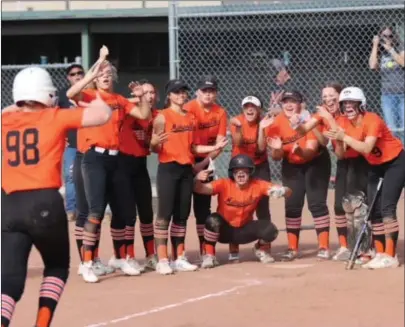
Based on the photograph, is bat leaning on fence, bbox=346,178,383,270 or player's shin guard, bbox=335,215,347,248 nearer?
bat leaning on fence, bbox=346,178,383,270

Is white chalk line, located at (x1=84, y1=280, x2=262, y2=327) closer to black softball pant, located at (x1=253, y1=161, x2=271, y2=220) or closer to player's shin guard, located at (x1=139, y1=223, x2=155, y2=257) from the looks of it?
player's shin guard, located at (x1=139, y1=223, x2=155, y2=257)

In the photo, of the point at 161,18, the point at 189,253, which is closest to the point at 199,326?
the point at 189,253

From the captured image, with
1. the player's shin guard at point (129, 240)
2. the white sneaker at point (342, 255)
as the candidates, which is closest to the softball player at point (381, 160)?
the white sneaker at point (342, 255)

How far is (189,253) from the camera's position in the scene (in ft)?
32.6

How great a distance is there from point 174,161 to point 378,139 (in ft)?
6.06

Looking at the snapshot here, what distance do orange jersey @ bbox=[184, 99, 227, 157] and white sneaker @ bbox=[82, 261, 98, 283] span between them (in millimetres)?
1531

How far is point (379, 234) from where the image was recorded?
898cm

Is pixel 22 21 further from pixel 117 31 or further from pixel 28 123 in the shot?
pixel 28 123

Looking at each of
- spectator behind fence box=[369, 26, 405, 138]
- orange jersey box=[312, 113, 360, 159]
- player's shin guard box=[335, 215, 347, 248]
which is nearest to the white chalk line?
player's shin guard box=[335, 215, 347, 248]

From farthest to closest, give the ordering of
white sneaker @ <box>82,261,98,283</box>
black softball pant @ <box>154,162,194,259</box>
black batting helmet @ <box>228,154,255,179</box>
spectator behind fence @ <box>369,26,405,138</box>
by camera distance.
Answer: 1. spectator behind fence @ <box>369,26,405,138</box>
2. black batting helmet @ <box>228,154,255,179</box>
3. black softball pant @ <box>154,162,194,259</box>
4. white sneaker @ <box>82,261,98,283</box>

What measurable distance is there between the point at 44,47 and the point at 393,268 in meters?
10.4

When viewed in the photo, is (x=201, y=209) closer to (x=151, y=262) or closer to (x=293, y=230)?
(x=151, y=262)

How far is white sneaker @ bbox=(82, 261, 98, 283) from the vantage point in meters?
8.30

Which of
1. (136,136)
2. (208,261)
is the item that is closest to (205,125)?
(136,136)
